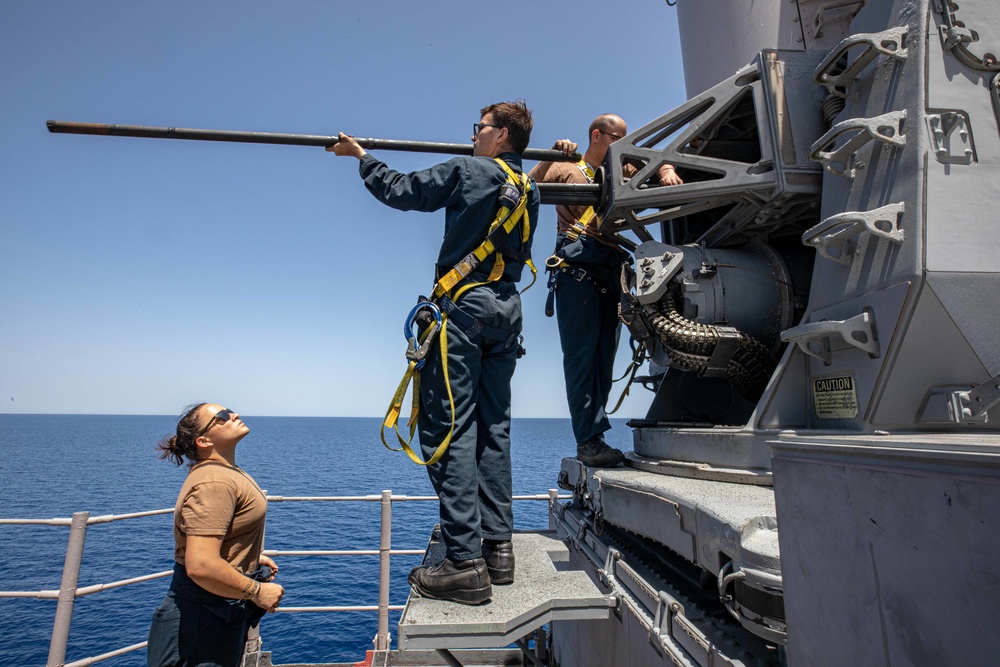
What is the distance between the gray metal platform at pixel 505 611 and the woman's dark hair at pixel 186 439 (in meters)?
1.23

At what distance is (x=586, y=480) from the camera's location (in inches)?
147

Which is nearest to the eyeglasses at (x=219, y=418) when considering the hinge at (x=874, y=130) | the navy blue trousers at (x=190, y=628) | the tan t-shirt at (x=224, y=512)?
the tan t-shirt at (x=224, y=512)

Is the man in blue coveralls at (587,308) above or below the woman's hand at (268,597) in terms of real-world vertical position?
above

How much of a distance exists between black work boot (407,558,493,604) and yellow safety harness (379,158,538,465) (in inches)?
18.6

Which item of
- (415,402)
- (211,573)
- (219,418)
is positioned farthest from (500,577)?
(219,418)

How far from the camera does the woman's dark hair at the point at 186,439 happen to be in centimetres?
264

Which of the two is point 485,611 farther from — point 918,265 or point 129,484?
point 129,484

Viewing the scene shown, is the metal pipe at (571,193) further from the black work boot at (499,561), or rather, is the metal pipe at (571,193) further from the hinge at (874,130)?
the black work boot at (499,561)

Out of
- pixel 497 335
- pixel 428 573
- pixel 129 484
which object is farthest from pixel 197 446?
pixel 129 484

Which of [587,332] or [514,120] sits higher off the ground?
[514,120]

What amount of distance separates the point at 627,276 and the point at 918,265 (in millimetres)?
1794

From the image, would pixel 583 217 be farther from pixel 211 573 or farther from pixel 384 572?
pixel 384 572

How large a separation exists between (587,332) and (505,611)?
2.23 meters

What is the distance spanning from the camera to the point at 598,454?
392 centimetres
